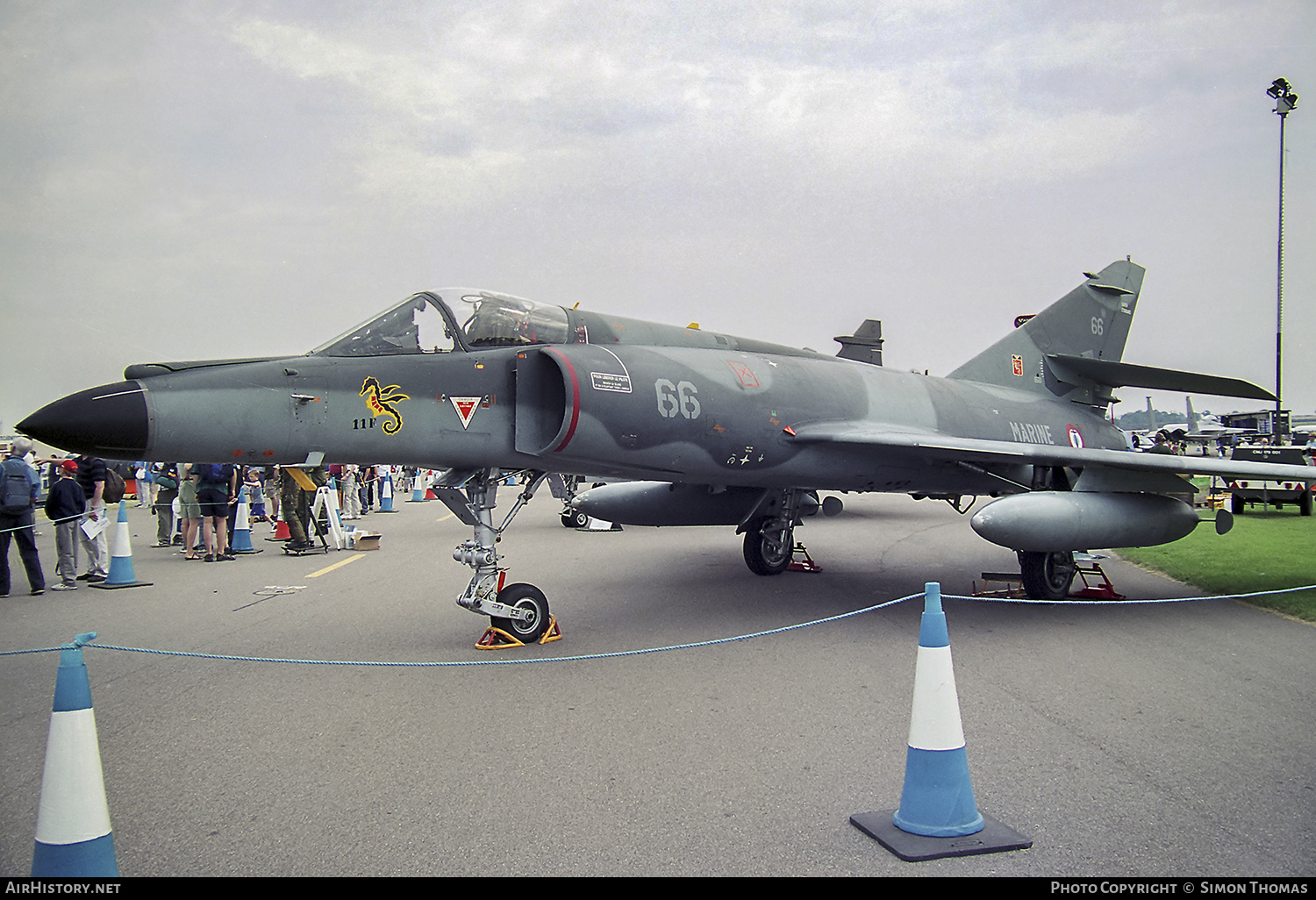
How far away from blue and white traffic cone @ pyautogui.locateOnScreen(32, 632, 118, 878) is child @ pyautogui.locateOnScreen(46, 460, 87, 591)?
29.0ft

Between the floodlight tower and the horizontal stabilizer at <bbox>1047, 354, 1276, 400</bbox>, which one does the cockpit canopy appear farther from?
the floodlight tower

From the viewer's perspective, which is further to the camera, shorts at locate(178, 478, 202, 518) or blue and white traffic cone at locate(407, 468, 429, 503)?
blue and white traffic cone at locate(407, 468, 429, 503)

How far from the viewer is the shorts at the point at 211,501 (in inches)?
483

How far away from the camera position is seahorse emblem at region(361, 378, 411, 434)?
5895 mm

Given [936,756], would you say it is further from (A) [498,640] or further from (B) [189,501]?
(B) [189,501]

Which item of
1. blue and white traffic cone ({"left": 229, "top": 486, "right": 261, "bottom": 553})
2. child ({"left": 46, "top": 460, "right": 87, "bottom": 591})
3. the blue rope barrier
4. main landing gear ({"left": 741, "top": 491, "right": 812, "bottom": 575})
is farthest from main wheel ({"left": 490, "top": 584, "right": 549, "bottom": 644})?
blue and white traffic cone ({"left": 229, "top": 486, "right": 261, "bottom": 553})

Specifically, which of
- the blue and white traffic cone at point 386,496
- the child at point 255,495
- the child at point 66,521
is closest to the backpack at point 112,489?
the child at point 66,521

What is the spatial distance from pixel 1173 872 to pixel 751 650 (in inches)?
140

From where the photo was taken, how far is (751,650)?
6262 millimetres

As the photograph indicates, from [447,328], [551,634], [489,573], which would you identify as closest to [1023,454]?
[551,634]

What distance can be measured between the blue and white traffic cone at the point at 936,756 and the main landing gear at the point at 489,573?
146 inches

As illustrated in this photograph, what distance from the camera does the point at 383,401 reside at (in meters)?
5.93
